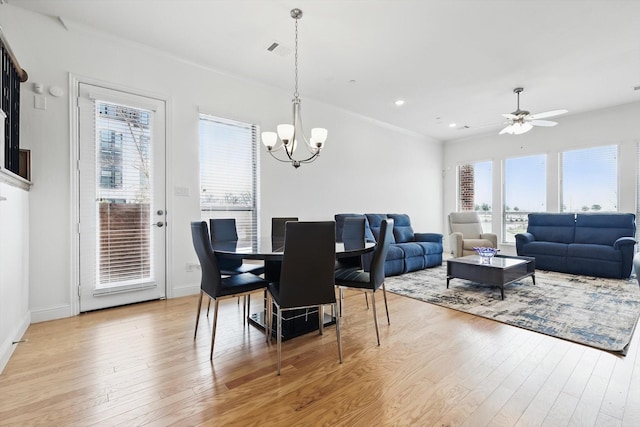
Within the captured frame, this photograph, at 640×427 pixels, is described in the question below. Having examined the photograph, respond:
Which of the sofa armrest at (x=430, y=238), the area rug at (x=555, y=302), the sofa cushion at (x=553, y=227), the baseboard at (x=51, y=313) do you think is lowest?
the area rug at (x=555, y=302)

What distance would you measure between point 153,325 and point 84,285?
987 mm

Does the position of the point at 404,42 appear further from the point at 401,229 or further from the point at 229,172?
the point at 401,229

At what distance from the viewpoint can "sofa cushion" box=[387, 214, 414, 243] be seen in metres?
5.58

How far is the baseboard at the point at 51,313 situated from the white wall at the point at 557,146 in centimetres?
766

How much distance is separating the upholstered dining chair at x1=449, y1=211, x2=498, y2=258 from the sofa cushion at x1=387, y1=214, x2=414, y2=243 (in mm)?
820

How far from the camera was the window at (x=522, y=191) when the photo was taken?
6250 mm

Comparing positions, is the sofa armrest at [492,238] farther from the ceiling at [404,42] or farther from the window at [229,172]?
the window at [229,172]

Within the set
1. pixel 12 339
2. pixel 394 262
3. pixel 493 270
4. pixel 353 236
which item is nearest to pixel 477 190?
pixel 394 262

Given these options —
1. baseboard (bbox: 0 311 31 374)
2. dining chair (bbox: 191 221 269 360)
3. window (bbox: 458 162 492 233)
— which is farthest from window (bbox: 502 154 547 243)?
baseboard (bbox: 0 311 31 374)

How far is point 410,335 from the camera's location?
250 cm

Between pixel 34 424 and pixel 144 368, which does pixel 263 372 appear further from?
pixel 34 424

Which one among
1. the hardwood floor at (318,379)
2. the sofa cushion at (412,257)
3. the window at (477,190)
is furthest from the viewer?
the window at (477,190)

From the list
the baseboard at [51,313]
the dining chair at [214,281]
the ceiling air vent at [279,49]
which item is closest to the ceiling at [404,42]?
the ceiling air vent at [279,49]

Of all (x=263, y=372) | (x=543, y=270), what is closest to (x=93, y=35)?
(x=263, y=372)
